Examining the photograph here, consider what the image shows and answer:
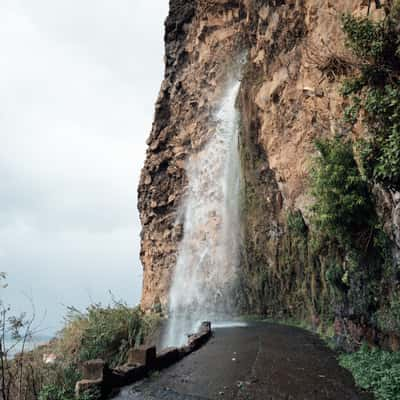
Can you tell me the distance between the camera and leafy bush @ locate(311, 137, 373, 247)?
6.59m

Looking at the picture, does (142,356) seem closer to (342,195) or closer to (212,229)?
(342,195)

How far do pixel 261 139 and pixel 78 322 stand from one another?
11345 millimetres

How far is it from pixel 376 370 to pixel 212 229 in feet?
51.8

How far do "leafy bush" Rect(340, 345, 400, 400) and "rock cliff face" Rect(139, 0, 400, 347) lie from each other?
0.40 meters

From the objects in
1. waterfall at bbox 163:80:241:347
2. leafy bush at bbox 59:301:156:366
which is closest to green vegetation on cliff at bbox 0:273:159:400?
leafy bush at bbox 59:301:156:366

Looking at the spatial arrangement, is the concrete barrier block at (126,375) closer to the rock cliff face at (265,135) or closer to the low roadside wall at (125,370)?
the low roadside wall at (125,370)

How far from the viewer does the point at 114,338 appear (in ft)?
26.1

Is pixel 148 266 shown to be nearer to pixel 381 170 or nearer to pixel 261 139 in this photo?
pixel 261 139

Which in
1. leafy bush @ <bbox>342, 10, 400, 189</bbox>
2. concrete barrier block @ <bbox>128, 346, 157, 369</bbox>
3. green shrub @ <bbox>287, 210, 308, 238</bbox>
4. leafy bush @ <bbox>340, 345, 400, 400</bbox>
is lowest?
leafy bush @ <bbox>340, 345, 400, 400</bbox>

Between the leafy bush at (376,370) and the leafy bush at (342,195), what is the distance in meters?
2.20

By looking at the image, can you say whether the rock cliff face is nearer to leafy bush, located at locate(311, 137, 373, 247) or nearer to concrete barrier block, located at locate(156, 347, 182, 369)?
leafy bush, located at locate(311, 137, 373, 247)

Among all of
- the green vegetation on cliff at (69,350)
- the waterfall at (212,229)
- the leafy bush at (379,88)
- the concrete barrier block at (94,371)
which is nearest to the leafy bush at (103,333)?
the green vegetation on cliff at (69,350)

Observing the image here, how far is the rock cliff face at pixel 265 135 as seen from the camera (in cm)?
851

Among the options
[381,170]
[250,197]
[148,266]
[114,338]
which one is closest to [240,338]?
[114,338]
